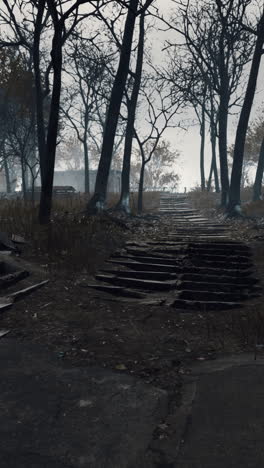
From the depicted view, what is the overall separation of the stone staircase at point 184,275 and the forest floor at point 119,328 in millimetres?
276

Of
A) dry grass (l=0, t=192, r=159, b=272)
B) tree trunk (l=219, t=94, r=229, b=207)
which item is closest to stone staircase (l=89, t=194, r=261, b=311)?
dry grass (l=0, t=192, r=159, b=272)

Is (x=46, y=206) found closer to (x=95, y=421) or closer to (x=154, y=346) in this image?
(x=154, y=346)

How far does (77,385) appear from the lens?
3.19 meters

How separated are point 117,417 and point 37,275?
3.69 m

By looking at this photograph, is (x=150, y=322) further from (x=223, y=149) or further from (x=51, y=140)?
(x=223, y=149)

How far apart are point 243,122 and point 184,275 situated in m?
10.2

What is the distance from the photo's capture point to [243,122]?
14.5m

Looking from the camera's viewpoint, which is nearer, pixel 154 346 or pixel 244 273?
pixel 154 346

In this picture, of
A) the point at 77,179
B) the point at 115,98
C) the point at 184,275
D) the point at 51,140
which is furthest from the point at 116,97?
the point at 77,179

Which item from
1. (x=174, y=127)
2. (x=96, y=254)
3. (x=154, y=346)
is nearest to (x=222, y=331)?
(x=154, y=346)

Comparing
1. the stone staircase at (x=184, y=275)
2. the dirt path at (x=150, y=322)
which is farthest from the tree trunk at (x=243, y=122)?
the dirt path at (x=150, y=322)

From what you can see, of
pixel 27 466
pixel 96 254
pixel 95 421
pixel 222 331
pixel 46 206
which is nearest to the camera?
pixel 27 466

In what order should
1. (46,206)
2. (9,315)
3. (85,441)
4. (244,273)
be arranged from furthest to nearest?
(46,206)
(244,273)
(9,315)
(85,441)

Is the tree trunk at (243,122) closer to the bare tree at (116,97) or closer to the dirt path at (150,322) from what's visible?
the bare tree at (116,97)
